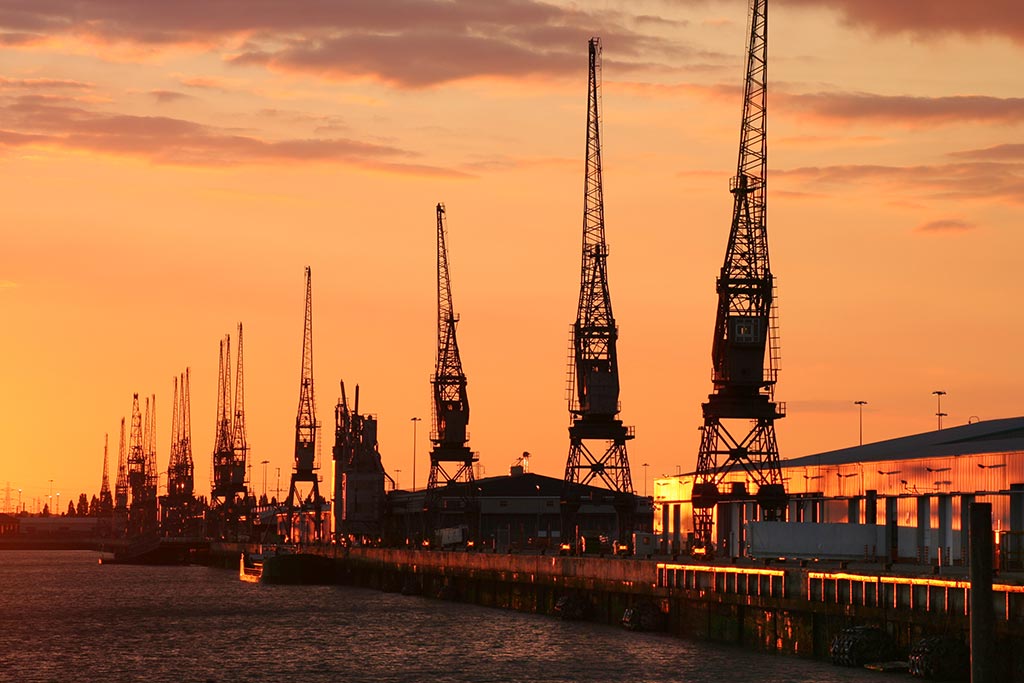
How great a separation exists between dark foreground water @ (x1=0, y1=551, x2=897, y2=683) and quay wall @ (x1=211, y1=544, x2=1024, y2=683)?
1.45 meters

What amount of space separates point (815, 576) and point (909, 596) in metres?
8.13

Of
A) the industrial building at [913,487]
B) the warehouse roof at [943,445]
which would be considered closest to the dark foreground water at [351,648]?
the industrial building at [913,487]

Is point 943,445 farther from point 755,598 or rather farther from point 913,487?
point 755,598

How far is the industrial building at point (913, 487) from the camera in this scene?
7994 cm

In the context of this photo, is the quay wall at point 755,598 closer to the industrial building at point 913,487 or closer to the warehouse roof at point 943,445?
the industrial building at point 913,487

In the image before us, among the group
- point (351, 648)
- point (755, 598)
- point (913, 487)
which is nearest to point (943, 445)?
point (913, 487)

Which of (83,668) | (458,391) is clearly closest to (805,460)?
(83,668)

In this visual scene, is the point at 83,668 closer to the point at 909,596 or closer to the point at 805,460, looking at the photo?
the point at 909,596

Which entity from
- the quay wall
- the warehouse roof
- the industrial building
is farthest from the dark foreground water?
the warehouse roof

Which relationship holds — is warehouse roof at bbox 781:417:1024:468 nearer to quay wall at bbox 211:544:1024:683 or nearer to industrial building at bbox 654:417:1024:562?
industrial building at bbox 654:417:1024:562

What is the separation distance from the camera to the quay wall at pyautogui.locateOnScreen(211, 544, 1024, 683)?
56875 mm

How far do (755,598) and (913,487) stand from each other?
17.9m

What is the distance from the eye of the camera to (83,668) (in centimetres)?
8138

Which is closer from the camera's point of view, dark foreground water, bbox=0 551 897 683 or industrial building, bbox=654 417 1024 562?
dark foreground water, bbox=0 551 897 683
